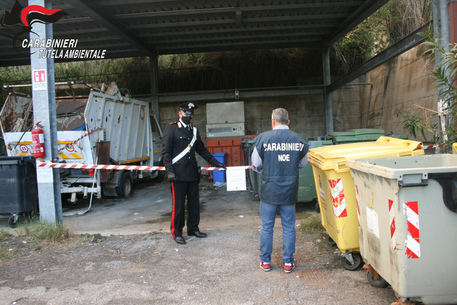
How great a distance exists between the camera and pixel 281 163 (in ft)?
10.3

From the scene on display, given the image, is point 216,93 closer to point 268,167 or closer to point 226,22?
point 226,22

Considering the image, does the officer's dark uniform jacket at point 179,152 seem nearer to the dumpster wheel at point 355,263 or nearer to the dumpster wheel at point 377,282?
the dumpster wheel at point 355,263

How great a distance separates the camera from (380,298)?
106 inches

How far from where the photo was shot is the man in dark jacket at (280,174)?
316cm

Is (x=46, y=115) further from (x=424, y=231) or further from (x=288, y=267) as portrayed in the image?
(x=424, y=231)

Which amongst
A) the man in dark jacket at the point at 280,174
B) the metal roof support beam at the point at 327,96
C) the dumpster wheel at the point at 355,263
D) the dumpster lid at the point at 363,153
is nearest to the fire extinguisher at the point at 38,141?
the man in dark jacket at the point at 280,174

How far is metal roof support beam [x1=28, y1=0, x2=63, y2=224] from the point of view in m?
4.70

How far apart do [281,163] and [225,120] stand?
807 centimetres

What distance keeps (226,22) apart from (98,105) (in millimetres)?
4420

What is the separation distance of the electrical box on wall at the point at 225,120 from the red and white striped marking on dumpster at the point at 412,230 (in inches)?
348

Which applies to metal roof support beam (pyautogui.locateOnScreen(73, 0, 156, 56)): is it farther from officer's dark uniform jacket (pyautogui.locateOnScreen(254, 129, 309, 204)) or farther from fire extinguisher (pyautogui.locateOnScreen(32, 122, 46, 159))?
officer's dark uniform jacket (pyautogui.locateOnScreen(254, 129, 309, 204))

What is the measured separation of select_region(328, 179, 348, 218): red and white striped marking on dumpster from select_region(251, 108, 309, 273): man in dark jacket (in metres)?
0.38

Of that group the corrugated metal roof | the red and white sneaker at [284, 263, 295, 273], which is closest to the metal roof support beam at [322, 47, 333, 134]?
the corrugated metal roof

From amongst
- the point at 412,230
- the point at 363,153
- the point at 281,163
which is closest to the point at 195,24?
the point at 281,163
